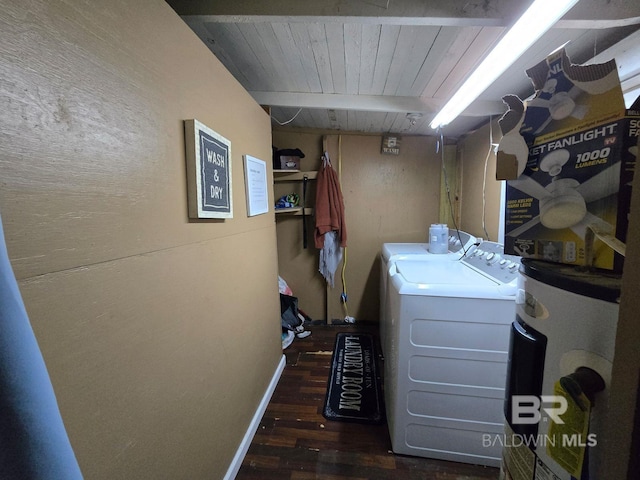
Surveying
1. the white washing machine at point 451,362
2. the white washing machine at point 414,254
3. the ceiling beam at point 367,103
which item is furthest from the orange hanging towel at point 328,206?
the white washing machine at point 451,362

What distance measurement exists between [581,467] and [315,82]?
80.5 inches

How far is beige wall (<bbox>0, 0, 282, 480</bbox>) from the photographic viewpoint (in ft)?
1.58

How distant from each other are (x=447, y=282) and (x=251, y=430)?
4.70 feet

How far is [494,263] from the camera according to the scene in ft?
4.99

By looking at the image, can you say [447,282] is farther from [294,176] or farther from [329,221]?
[294,176]

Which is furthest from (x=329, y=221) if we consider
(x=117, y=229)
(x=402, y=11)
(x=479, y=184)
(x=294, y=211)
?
(x=117, y=229)

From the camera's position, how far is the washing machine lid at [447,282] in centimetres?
120

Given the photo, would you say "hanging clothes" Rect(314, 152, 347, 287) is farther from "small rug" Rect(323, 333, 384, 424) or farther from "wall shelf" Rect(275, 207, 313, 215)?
"small rug" Rect(323, 333, 384, 424)

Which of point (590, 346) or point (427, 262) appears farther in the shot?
point (427, 262)

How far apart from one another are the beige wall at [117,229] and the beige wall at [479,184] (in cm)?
206

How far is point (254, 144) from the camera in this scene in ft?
5.26

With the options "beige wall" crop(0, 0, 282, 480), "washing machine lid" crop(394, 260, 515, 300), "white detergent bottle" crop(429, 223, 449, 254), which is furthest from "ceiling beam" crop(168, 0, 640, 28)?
"white detergent bottle" crop(429, 223, 449, 254)

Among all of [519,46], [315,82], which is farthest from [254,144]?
[519,46]

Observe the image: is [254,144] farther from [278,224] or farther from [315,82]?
[278,224]
